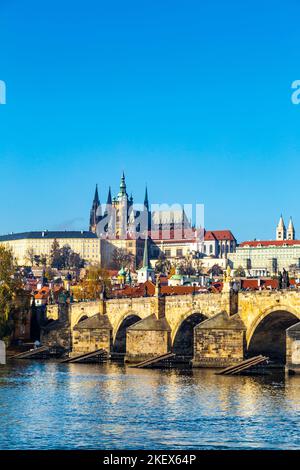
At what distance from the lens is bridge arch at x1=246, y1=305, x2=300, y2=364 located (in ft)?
175

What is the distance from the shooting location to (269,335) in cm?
5444

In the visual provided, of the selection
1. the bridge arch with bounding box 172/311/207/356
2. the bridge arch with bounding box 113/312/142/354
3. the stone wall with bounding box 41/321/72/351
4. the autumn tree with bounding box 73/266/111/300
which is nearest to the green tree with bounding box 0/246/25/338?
the stone wall with bounding box 41/321/72/351

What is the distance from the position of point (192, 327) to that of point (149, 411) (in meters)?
23.4

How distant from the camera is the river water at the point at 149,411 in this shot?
3209 cm

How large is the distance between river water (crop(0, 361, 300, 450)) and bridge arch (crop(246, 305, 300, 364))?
2725 millimetres

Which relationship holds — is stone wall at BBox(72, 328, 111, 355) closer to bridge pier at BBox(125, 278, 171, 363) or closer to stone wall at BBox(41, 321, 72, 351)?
bridge pier at BBox(125, 278, 171, 363)

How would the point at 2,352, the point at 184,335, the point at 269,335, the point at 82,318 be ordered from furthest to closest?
the point at 82,318 → the point at 2,352 → the point at 184,335 → the point at 269,335

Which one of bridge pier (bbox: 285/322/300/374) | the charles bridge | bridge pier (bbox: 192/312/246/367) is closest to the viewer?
bridge pier (bbox: 285/322/300/374)

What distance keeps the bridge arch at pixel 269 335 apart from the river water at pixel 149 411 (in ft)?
8.94

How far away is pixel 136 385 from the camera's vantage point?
4834 centimetres

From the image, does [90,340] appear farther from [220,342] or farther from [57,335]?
[220,342]

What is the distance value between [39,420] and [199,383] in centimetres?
1261

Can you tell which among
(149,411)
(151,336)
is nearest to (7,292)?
(151,336)
